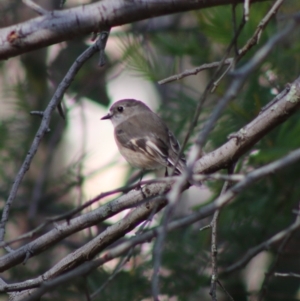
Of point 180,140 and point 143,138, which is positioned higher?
point 180,140

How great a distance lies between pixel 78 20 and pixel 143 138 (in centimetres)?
229

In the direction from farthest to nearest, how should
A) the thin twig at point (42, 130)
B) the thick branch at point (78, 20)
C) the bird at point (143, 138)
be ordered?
the bird at point (143, 138) → the thin twig at point (42, 130) → the thick branch at point (78, 20)

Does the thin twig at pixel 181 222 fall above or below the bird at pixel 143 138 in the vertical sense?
below

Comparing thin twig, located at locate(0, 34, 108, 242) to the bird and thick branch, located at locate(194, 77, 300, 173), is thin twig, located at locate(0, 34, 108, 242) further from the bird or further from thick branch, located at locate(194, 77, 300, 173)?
the bird

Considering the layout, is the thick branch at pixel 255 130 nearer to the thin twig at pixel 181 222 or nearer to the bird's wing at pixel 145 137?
the thin twig at pixel 181 222

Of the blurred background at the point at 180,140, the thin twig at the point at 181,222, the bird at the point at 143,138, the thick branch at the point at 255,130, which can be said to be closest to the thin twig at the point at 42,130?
the thick branch at the point at 255,130

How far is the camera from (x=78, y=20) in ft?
7.38

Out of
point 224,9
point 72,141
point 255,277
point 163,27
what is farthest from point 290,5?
point 72,141

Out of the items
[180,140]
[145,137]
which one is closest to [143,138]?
[145,137]

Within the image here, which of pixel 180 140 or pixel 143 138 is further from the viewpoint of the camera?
pixel 180 140

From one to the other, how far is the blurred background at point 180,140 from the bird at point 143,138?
17cm

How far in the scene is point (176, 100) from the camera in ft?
15.2

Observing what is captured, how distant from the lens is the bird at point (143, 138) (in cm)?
415

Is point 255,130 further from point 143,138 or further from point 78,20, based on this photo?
point 143,138
